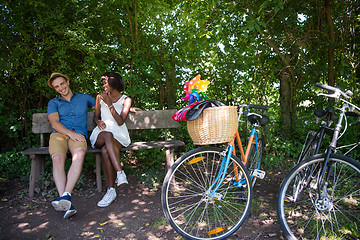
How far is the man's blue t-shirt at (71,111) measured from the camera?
3.74 m

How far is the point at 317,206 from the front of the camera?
249cm

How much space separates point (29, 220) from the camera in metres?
3.14

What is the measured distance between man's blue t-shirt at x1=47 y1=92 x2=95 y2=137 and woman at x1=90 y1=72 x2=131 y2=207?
0.19 meters

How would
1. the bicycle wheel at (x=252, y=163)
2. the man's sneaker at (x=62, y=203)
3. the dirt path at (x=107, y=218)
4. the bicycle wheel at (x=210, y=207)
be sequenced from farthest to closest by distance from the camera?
the bicycle wheel at (x=252, y=163) < the man's sneaker at (x=62, y=203) < the dirt path at (x=107, y=218) < the bicycle wheel at (x=210, y=207)

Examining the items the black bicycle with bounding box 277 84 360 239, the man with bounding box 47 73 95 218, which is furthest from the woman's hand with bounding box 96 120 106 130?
the black bicycle with bounding box 277 84 360 239

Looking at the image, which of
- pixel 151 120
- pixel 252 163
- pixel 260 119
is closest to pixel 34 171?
pixel 151 120

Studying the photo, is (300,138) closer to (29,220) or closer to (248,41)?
(248,41)

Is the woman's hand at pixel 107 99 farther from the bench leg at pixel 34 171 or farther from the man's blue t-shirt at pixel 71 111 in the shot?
the bench leg at pixel 34 171

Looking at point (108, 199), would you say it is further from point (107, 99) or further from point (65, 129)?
point (107, 99)

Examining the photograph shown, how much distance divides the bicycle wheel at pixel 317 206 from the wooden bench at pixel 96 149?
1.77 metres

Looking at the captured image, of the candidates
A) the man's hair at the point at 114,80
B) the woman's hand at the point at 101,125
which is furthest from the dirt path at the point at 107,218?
the man's hair at the point at 114,80

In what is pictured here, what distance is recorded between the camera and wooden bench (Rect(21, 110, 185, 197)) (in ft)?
12.5

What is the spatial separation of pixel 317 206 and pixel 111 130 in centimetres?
262

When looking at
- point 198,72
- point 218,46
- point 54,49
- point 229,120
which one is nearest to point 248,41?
point 218,46
